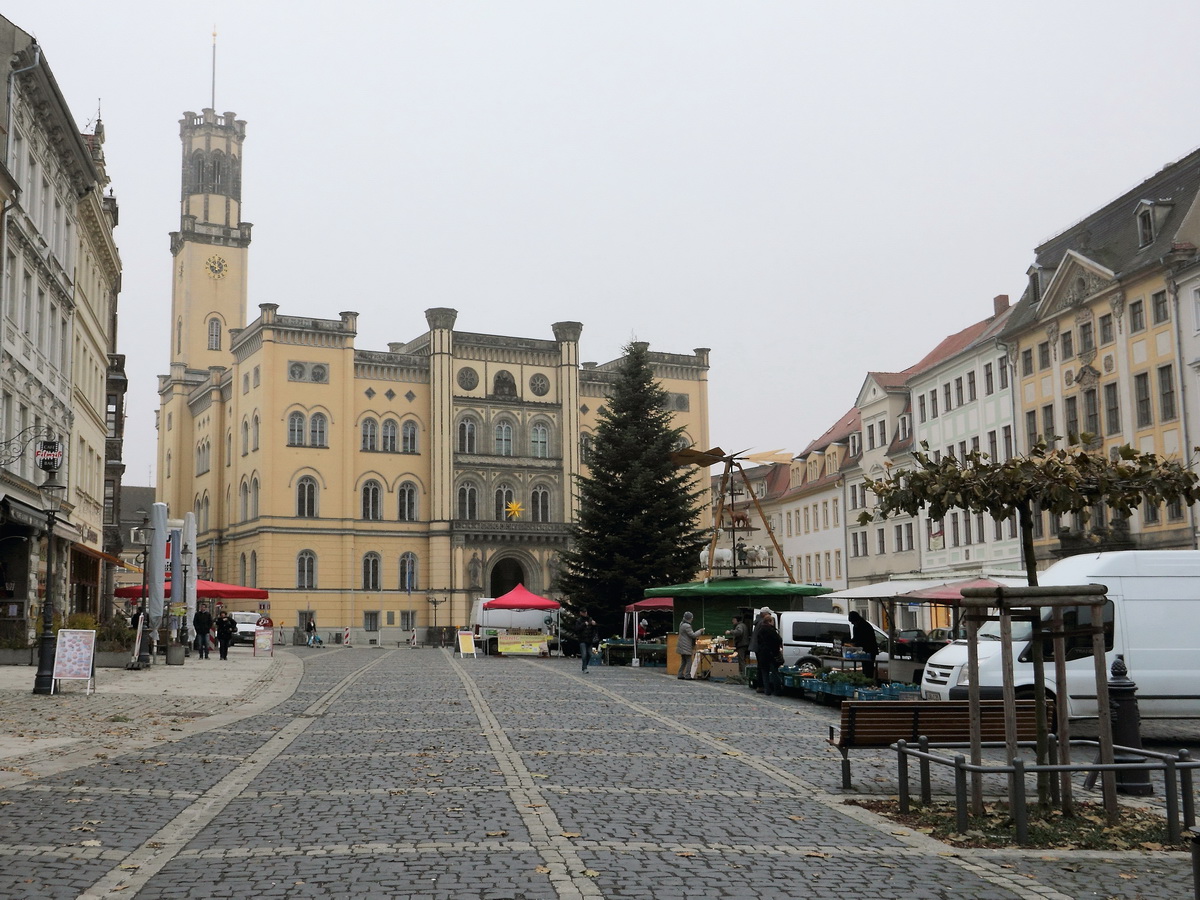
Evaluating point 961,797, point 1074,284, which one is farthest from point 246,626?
point 961,797

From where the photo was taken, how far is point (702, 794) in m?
11.0

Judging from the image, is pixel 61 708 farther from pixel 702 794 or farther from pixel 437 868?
pixel 437 868

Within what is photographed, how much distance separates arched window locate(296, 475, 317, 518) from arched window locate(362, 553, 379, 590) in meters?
3.95

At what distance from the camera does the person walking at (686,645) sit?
2994 cm

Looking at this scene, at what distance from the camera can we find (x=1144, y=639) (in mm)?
17406

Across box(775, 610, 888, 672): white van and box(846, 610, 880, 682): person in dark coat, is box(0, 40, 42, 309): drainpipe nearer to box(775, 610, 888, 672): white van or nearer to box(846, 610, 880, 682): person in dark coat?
box(775, 610, 888, 672): white van

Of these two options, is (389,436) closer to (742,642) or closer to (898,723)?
(742,642)

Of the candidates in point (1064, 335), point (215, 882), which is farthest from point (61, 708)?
point (1064, 335)

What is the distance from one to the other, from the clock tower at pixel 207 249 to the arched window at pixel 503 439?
76.6 feet

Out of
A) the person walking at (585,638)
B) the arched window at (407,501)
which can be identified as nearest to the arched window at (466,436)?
the arched window at (407,501)

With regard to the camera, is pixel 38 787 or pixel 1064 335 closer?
pixel 38 787

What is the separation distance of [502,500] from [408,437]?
6.77m

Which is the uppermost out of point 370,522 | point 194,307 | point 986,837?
point 194,307

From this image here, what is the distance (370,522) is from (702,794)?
6877cm
